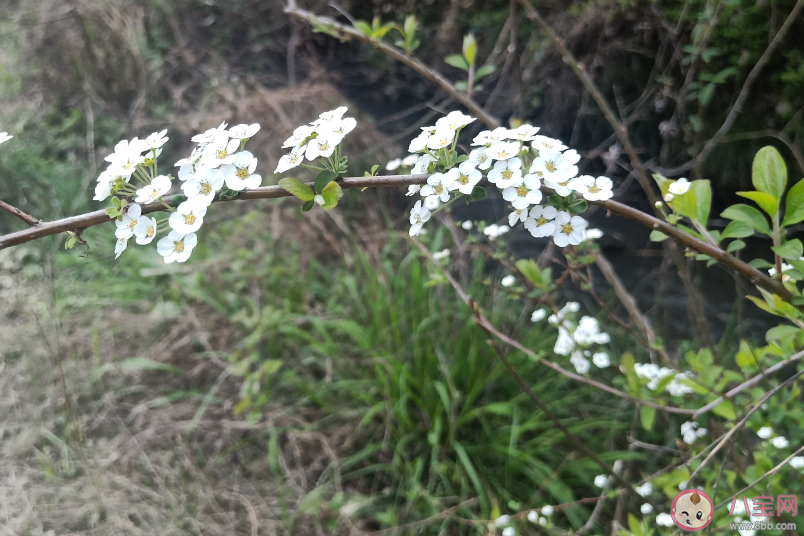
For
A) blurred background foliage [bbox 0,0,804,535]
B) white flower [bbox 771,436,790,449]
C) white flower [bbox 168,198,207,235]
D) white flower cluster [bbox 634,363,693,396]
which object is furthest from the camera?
blurred background foliage [bbox 0,0,804,535]

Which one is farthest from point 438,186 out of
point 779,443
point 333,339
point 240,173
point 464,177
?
point 333,339

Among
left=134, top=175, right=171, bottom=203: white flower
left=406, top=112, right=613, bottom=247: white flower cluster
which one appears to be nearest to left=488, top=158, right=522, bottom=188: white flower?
left=406, top=112, right=613, bottom=247: white flower cluster

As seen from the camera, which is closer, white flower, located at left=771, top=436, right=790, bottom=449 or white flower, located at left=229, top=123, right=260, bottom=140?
white flower, located at left=229, top=123, right=260, bottom=140

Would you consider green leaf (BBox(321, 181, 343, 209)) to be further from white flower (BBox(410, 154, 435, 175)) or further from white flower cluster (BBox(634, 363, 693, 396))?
white flower cluster (BBox(634, 363, 693, 396))

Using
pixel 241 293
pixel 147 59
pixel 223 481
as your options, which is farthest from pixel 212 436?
pixel 147 59

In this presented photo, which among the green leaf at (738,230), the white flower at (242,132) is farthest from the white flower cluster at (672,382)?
Answer: the white flower at (242,132)

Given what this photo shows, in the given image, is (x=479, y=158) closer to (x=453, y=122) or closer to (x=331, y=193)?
(x=453, y=122)
